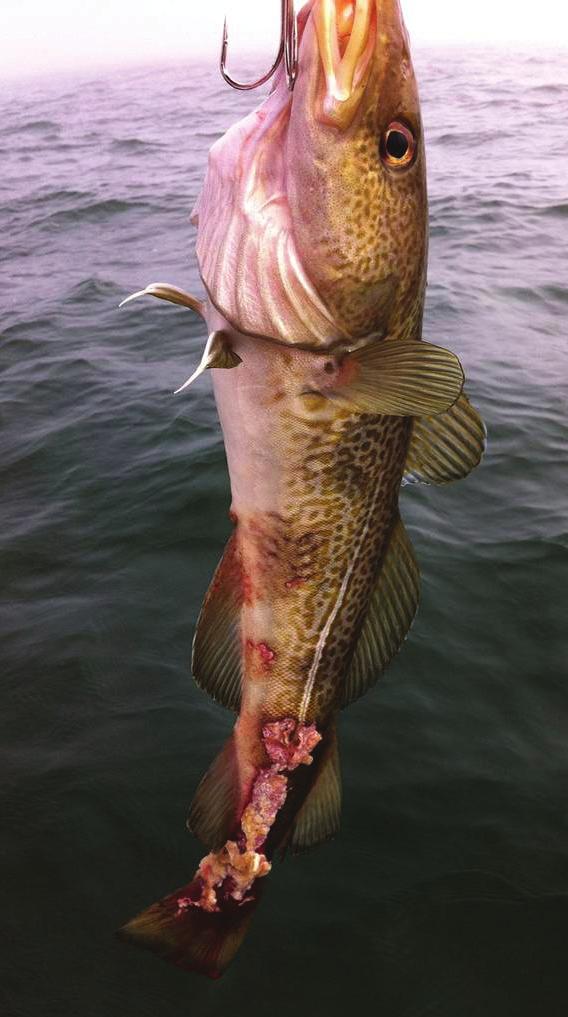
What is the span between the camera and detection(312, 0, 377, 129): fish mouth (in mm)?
1772

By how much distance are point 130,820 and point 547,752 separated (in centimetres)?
205

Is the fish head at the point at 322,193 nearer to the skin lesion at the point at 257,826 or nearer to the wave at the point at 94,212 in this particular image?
the skin lesion at the point at 257,826

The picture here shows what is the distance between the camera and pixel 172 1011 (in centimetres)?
308

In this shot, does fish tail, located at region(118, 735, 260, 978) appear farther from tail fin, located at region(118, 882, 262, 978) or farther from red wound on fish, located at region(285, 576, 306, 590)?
red wound on fish, located at region(285, 576, 306, 590)

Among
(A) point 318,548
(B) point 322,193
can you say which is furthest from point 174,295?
(A) point 318,548

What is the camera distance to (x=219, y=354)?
6.61 feet

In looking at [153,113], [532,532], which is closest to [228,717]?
[532,532]

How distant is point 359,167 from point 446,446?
0.80 meters

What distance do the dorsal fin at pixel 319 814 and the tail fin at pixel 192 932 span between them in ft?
0.67

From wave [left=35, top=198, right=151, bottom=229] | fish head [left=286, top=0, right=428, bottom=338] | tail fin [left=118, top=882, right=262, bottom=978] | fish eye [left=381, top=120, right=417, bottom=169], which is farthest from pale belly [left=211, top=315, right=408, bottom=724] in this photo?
wave [left=35, top=198, right=151, bottom=229]

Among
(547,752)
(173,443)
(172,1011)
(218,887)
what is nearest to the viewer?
(218,887)

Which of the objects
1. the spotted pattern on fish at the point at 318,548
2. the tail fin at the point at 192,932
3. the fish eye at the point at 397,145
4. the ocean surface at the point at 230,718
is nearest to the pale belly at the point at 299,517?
the spotted pattern on fish at the point at 318,548

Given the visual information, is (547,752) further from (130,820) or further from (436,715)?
(130,820)

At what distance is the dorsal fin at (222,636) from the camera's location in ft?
8.18
